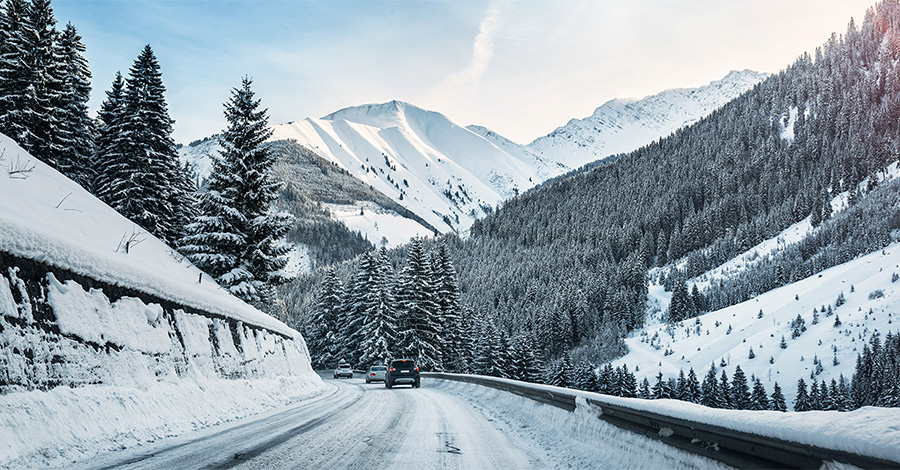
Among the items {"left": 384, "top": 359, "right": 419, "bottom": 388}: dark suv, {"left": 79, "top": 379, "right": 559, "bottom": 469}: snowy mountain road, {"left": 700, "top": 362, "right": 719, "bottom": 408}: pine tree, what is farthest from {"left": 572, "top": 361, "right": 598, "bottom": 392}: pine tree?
{"left": 79, "top": 379, "right": 559, "bottom": 469}: snowy mountain road

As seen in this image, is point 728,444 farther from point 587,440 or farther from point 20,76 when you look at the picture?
point 20,76

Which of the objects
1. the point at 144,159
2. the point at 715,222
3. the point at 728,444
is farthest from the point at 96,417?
the point at 715,222

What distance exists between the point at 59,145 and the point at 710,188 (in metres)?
199

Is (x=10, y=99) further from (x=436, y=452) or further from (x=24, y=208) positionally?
(x=436, y=452)

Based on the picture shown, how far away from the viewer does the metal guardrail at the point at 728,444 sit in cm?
300

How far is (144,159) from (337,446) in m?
27.0

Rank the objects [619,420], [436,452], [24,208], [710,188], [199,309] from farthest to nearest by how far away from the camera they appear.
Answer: [710,188], [199,309], [24,208], [436,452], [619,420]

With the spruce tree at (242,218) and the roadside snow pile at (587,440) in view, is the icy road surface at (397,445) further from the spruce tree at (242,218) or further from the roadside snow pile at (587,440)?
the spruce tree at (242,218)

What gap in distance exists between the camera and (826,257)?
11638 cm

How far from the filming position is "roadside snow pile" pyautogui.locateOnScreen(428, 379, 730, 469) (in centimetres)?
502

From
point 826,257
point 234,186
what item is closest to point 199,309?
point 234,186

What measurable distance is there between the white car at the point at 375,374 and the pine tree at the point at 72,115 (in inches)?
904

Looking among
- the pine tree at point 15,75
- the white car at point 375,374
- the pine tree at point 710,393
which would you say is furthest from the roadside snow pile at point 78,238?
the pine tree at point 710,393

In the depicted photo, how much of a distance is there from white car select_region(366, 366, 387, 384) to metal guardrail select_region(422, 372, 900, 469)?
32.2 meters
